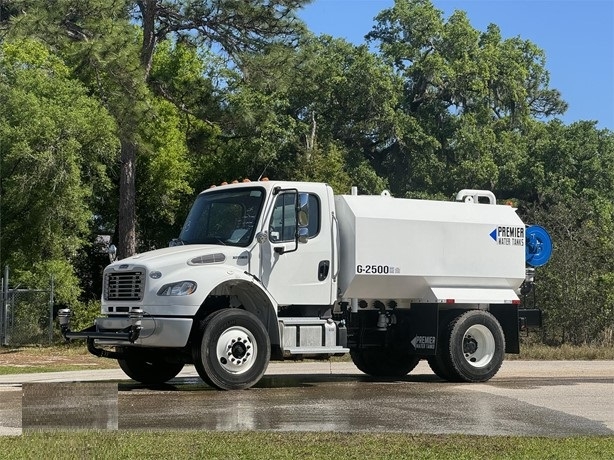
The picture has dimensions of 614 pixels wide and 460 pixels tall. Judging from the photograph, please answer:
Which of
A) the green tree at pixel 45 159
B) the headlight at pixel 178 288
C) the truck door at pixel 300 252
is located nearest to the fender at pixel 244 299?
the truck door at pixel 300 252

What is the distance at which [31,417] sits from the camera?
10.4m

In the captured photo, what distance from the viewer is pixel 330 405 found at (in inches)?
542

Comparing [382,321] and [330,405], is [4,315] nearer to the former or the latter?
[382,321]

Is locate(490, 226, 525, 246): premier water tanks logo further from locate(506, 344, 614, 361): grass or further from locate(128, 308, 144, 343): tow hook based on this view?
locate(506, 344, 614, 361): grass

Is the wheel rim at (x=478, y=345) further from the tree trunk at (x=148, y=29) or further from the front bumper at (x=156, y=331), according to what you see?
the tree trunk at (x=148, y=29)

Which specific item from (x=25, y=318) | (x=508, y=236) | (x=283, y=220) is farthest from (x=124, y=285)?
(x=25, y=318)

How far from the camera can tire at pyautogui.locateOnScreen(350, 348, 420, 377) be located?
19062mm

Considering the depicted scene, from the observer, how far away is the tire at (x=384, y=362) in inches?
750

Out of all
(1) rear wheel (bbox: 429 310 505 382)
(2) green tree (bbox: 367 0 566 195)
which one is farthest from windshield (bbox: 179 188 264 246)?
(2) green tree (bbox: 367 0 566 195)

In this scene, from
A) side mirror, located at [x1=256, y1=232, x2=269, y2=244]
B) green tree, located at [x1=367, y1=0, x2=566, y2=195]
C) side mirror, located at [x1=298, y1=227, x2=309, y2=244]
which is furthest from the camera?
green tree, located at [x1=367, y1=0, x2=566, y2=195]

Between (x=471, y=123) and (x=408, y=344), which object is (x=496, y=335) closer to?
(x=408, y=344)

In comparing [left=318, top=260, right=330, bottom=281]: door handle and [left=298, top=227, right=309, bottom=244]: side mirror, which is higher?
[left=298, top=227, right=309, bottom=244]: side mirror

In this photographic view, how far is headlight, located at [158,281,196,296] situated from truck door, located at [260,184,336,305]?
3.95 feet

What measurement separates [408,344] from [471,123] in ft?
127
